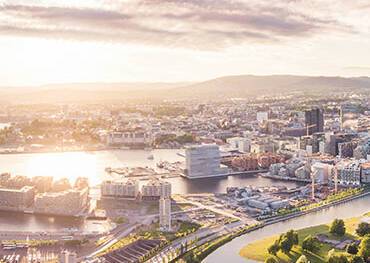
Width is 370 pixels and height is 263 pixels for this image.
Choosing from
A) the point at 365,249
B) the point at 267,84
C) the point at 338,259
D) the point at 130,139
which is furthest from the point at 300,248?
the point at 267,84

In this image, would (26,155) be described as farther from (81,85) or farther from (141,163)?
(81,85)

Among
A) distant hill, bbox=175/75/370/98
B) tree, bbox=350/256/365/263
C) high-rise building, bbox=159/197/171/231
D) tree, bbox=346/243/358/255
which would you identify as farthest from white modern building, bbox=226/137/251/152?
distant hill, bbox=175/75/370/98

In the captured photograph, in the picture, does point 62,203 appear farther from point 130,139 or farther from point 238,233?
point 130,139

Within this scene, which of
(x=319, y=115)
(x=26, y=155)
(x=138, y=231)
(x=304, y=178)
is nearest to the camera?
(x=138, y=231)

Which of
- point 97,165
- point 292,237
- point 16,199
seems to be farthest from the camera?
point 97,165

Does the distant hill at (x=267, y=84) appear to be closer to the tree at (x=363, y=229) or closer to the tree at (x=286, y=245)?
the tree at (x=363, y=229)

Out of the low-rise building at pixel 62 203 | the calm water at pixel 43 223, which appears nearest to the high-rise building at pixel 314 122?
the low-rise building at pixel 62 203

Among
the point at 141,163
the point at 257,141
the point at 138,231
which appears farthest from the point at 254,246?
the point at 257,141
